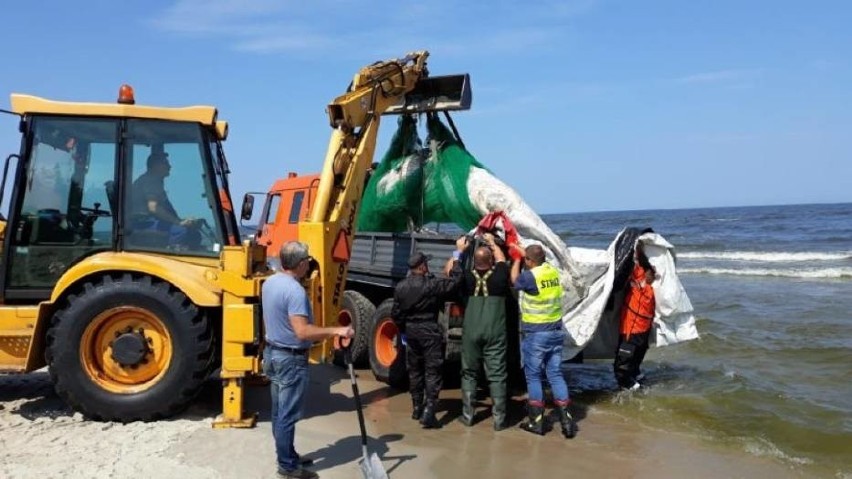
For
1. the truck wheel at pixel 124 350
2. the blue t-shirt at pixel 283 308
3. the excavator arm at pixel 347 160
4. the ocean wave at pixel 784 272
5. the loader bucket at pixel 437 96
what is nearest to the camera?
the blue t-shirt at pixel 283 308

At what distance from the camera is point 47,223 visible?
6242 mm

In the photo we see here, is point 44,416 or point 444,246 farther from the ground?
point 444,246

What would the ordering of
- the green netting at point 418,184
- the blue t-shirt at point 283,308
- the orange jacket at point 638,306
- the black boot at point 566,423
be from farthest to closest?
the green netting at point 418,184 → the orange jacket at point 638,306 → the black boot at point 566,423 → the blue t-shirt at point 283,308

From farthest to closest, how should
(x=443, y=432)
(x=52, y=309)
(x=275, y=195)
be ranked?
(x=275, y=195) < (x=443, y=432) < (x=52, y=309)

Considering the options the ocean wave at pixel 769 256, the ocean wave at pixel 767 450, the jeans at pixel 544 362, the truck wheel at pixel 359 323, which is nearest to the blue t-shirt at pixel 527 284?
the jeans at pixel 544 362

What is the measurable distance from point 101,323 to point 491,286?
11.1ft

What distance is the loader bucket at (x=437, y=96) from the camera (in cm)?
870

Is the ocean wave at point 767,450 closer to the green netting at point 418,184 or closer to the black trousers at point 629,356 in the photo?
the black trousers at point 629,356

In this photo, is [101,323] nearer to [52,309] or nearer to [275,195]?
[52,309]

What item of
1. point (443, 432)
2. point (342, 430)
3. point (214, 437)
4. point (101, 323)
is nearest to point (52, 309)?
point (101, 323)

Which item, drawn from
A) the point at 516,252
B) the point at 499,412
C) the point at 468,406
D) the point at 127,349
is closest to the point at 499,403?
the point at 499,412

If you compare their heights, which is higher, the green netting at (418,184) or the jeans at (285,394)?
the green netting at (418,184)

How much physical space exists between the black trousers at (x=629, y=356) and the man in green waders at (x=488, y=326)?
2.02 metres

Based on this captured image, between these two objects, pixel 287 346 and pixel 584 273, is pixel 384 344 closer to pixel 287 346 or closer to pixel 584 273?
pixel 584 273
